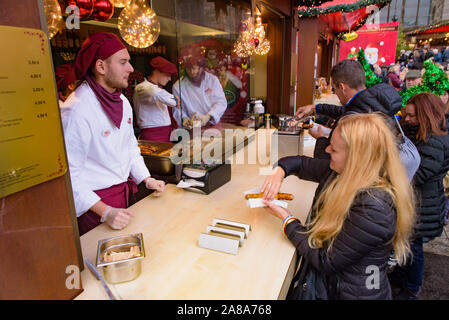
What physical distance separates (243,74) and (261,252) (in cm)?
313

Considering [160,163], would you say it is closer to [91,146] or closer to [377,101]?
[91,146]

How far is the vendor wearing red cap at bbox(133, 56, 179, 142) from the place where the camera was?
3266mm

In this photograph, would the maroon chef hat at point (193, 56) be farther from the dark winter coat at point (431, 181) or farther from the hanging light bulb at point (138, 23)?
the dark winter coat at point (431, 181)

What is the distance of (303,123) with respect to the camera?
2729 mm

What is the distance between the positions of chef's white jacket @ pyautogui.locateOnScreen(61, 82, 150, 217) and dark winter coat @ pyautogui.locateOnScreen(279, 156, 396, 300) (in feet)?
3.29

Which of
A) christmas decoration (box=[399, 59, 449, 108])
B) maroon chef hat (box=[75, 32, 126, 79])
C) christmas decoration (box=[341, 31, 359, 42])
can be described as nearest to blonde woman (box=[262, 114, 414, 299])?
maroon chef hat (box=[75, 32, 126, 79])

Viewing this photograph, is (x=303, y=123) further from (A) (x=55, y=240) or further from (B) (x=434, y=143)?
(A) (x=55, y=240)

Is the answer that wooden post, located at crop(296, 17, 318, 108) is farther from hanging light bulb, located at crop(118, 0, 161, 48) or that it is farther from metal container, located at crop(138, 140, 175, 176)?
metal container, located at crop(138, 140, 175, 176)

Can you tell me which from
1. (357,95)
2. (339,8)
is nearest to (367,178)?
(357,95)

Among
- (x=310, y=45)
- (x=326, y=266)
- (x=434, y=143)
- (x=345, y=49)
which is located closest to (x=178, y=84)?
(x=434, y=143)

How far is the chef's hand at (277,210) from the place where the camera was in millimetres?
1413

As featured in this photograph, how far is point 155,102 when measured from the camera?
3.42 meters

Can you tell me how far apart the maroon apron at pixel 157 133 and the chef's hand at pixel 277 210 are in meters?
2.25

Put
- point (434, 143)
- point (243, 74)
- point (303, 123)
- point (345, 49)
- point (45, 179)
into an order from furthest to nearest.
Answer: point (345, 49)
point (243, 74)
point (303, 123)
point (434, 143)
point (45, 179)
